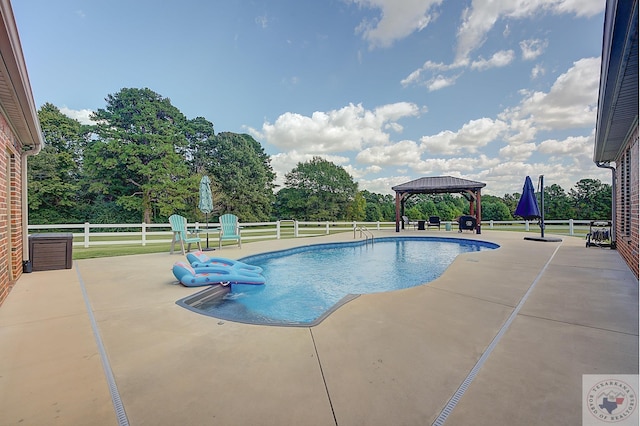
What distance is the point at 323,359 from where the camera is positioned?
2.14 metres

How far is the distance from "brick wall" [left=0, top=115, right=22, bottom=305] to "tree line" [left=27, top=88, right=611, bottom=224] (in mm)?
15091

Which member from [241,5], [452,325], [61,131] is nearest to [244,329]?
[452,325]

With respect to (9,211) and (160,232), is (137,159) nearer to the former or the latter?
(160,232)

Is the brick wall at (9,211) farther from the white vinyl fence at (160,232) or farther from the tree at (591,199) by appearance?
the tree at (591,199)

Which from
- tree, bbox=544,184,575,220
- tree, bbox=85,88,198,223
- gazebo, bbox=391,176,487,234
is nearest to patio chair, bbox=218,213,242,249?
gazebo, bbox=391,176,487,234

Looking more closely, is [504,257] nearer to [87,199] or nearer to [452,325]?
[452,325]

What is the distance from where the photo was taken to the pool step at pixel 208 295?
397cm

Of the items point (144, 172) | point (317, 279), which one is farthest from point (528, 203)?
point (144, 172)

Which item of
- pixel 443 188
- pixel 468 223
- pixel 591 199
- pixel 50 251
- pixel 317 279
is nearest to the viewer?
pixel 50 251

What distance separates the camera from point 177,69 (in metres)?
13.5

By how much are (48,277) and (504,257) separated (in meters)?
9.70

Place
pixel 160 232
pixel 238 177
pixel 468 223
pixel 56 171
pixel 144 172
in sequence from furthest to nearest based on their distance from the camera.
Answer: pixel 238 177
pixel 144 172
pixel 56 171
pixel 468 223
pixel 160 232

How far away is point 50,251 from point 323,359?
21.7 feet

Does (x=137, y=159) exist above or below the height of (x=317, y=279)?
above
